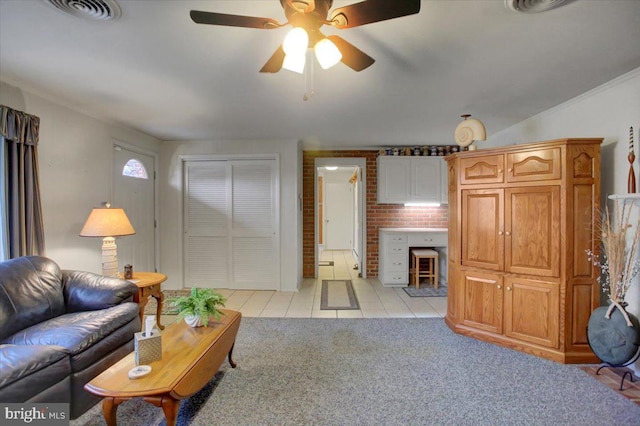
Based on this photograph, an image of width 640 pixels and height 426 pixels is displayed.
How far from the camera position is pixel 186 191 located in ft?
15.1

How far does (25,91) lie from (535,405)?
4628 mm

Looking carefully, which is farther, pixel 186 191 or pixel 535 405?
pixel 186 191

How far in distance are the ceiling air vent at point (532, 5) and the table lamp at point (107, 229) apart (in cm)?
341

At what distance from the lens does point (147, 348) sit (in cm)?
163

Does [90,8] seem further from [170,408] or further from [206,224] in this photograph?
[206,224]

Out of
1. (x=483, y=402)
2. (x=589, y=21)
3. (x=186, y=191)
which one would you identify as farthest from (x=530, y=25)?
(x=186, y=191)

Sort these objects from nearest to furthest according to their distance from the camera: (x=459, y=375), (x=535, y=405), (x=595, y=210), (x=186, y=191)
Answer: (x=535, y=405) < (x=459, y=375) < (x=595, y=210) < (x=186, y=191)

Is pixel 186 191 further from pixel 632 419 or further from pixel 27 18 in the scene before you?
Result: pixel 632 419

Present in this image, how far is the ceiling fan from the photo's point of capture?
1.19m

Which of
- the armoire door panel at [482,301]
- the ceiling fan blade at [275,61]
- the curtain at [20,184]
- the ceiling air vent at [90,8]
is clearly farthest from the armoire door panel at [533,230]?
the curtain at [20,184]

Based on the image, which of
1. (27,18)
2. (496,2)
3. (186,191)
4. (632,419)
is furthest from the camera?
(186,191)

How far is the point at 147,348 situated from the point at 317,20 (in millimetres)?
1915

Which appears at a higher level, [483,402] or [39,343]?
[39,343]

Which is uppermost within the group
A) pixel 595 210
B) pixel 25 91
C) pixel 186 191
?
pixel 25 91
